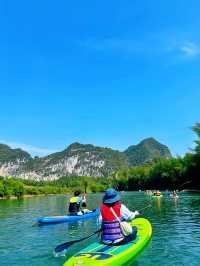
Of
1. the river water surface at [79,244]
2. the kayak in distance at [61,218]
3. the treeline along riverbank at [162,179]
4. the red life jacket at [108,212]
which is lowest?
the river water surface at [79,244]

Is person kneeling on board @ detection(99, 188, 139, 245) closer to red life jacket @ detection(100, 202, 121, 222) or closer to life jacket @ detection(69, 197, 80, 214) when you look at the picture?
red life jacket @ detection(100, 202, 121, 222)

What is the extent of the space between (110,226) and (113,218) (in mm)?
316

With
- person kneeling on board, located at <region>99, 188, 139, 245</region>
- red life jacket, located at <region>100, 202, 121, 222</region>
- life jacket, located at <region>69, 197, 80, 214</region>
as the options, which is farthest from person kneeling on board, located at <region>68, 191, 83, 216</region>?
red life jacket, located at <region>100, 202, 121, 222</region>

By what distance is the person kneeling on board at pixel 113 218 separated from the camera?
11852mm

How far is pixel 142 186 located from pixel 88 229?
107m

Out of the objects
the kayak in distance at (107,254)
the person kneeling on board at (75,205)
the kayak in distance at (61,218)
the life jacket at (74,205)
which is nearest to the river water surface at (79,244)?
the kayak in distance at (107,254)

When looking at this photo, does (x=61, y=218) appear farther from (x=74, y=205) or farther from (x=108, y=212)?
(x=108, y=212)

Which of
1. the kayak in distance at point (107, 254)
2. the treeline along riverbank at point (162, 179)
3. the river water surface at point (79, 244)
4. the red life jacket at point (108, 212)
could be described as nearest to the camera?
the kayak in distance at point (107, 254)

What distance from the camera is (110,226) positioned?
11.9 metres

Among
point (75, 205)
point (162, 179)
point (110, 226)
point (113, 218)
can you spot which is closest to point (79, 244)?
point (110, 226)

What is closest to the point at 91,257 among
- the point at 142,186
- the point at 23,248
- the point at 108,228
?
the point at 108,228

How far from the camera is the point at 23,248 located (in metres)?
15.2

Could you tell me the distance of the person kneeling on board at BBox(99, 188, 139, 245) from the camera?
1185 cm

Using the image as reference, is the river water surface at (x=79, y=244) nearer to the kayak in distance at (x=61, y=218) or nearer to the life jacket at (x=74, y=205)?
the kayak in distance at (x=61, y=218)
